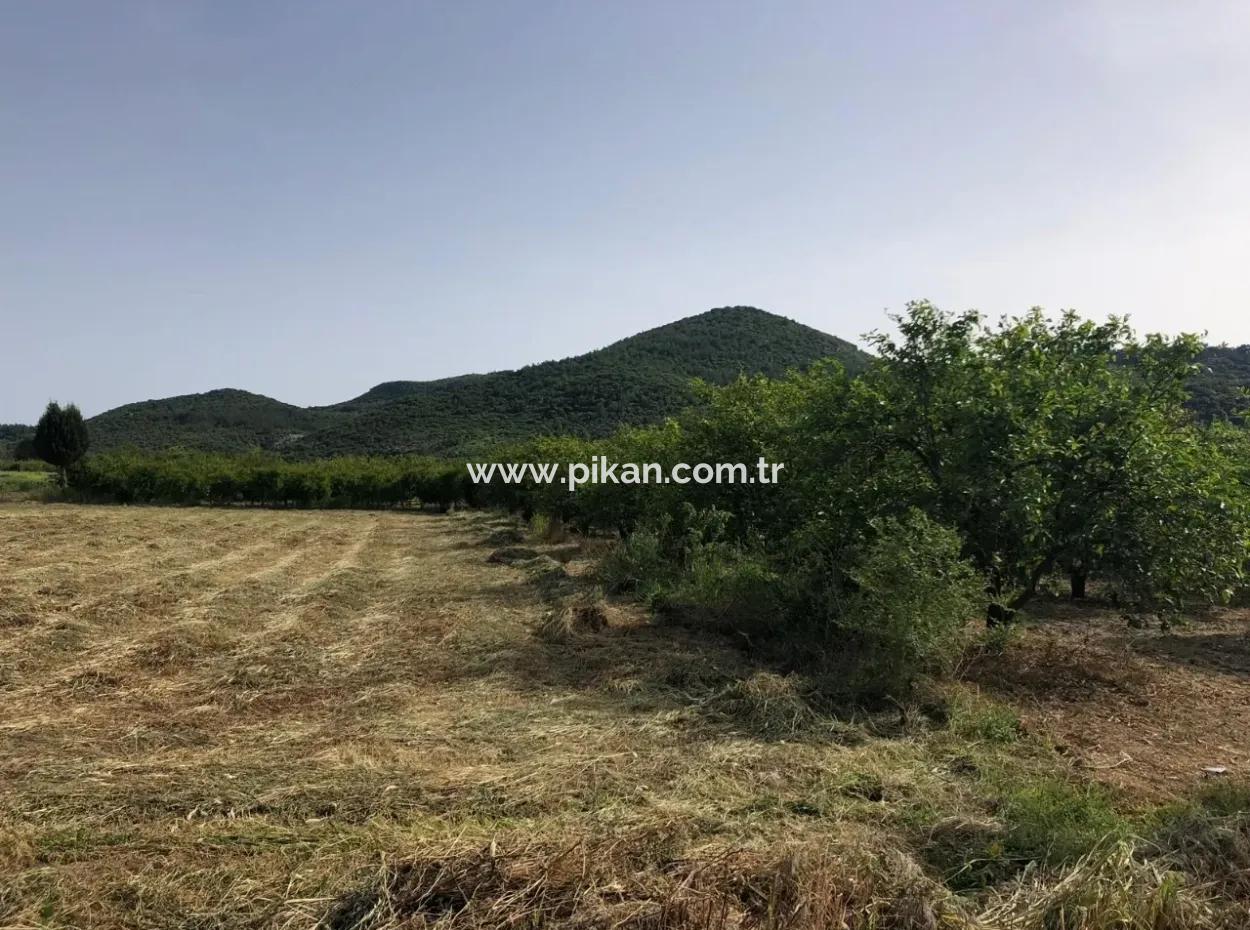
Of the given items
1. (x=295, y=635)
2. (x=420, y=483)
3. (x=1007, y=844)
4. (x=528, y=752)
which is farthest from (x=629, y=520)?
(x=420, y=483)

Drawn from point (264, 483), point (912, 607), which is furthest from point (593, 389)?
point (912, 607)

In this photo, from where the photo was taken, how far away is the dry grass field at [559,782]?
9.65 feet

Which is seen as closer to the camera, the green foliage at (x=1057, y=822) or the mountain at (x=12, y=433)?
the green foliage at (x=1057, y=822)

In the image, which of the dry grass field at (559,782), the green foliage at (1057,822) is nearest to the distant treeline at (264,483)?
the dry grass field at (559,782)

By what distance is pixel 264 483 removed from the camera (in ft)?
139

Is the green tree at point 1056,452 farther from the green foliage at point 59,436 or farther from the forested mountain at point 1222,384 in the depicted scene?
the green foliage at point 59,436

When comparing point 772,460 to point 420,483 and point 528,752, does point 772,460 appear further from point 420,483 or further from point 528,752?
point 420,483

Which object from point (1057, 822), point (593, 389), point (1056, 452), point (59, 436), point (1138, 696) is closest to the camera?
point (1057, 822)

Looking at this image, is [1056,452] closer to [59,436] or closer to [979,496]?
[979,496]

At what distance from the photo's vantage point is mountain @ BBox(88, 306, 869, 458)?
6222 cm

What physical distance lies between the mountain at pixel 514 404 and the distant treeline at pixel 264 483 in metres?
15.7

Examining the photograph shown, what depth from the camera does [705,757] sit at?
4816 mm

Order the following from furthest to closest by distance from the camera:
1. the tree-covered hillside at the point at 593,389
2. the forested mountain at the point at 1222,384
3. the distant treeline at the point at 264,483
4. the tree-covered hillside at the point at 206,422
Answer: the tree-covered hillside at the point at 206,422 → the tree-covered hillside at the point at 593,389 → the distant treeline at the point at 264,483 → the forested mountain at the point at 1222,384

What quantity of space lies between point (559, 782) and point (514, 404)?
69.3 meters
